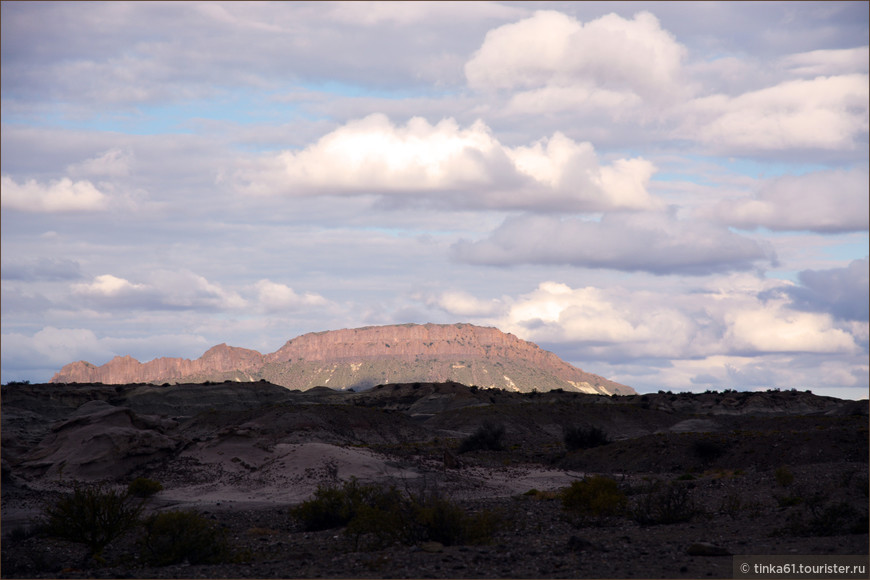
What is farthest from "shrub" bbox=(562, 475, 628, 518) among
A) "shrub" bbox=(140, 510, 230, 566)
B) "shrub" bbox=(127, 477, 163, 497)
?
"shrub" bbox=(127, 477, 163, 497)

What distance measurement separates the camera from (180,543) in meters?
19.1

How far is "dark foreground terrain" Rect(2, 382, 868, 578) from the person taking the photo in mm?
18516

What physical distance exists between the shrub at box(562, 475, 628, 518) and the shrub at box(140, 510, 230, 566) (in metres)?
11.5

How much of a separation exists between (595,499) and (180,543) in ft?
41.9

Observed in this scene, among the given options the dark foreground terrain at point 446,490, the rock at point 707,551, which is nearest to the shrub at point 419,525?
the dark foreground terrain at point 446,490

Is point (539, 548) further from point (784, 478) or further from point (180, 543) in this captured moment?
point (784, 478)

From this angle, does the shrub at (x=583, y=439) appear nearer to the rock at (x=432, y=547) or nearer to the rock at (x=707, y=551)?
the rock at (x=432, y=547)

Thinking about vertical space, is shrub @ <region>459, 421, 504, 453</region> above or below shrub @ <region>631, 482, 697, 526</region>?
below

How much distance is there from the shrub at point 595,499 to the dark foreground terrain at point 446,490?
0.08m

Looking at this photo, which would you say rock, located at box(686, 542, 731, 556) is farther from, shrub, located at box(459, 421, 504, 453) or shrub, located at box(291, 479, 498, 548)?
shrub, located at box(459, 421, 504, 453)

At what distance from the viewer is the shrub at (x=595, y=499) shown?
2528 cm

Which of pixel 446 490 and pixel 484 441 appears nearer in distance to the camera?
pixel 446 490

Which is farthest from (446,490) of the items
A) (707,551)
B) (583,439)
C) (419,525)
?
(583,439)

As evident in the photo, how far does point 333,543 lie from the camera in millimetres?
21391
